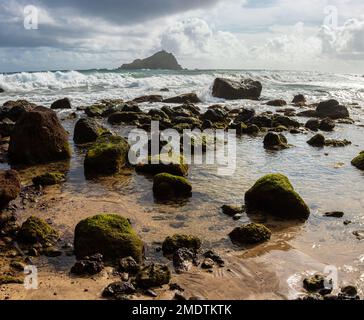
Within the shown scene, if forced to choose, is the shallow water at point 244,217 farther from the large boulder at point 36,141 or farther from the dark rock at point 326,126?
the dark rock at point 326,126

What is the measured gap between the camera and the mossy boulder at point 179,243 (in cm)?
726

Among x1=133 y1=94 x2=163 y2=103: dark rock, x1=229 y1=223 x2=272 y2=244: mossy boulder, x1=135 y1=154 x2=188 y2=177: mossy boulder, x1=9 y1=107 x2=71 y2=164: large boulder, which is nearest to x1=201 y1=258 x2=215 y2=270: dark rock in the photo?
x1=229 y1=223 x2=272 y2=244: mossy boulder

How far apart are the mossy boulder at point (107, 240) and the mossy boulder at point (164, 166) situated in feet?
15.3

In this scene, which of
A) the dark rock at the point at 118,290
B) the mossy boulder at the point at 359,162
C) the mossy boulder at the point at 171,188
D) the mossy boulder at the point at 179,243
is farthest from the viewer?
the mossy boulder at the point at 359,162

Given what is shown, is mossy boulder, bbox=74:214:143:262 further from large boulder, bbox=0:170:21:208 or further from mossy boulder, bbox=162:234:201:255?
large boulder, bbox=0:170:21:208

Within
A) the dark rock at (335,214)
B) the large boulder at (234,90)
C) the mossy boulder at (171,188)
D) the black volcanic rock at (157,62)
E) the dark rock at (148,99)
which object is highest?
the black volcanic rock at (157,62)

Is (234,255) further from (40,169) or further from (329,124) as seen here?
(329,124)

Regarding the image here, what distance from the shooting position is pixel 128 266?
655cm

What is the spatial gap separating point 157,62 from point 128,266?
408ft

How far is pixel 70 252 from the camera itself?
279 inches

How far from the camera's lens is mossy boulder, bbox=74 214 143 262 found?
689cm

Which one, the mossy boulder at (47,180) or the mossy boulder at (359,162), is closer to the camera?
the mossy boulder at (47,180)

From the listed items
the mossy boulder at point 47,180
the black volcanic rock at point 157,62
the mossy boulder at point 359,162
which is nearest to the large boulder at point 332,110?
the mossy boulder at point 359,162
